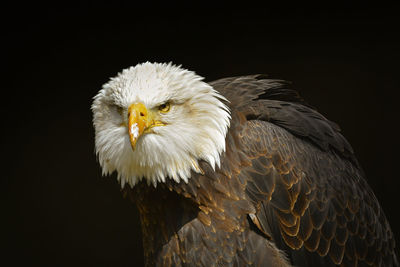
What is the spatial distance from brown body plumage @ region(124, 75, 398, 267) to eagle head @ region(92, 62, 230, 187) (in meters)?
0.08

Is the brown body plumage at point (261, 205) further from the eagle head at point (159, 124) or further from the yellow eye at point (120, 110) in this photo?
the yellow eye at point (120, 110)

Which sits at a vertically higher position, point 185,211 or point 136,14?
point 136,14

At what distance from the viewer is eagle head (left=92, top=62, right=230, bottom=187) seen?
2.10 m

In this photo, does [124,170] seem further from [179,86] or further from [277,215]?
[277,215]

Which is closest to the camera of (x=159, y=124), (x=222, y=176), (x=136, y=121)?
(x=136, y=121)

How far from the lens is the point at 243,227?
229 centimetres

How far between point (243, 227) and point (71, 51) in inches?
92.8

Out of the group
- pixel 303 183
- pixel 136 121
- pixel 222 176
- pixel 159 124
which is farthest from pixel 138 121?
pixel 303 183

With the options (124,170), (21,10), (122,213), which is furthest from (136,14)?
(124,170)

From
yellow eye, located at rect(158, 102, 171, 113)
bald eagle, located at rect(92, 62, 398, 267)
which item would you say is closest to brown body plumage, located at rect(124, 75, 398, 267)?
bald eagle, located at rect(92, 62, 398, 267)

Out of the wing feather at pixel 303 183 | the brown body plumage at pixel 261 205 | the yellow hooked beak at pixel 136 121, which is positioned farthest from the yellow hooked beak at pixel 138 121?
the wing feather at pixel 303 183

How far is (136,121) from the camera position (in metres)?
1.99

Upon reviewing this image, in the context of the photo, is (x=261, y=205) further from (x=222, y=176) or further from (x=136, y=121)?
(x=136, y=121)

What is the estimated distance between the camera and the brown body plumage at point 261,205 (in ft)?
7.47
